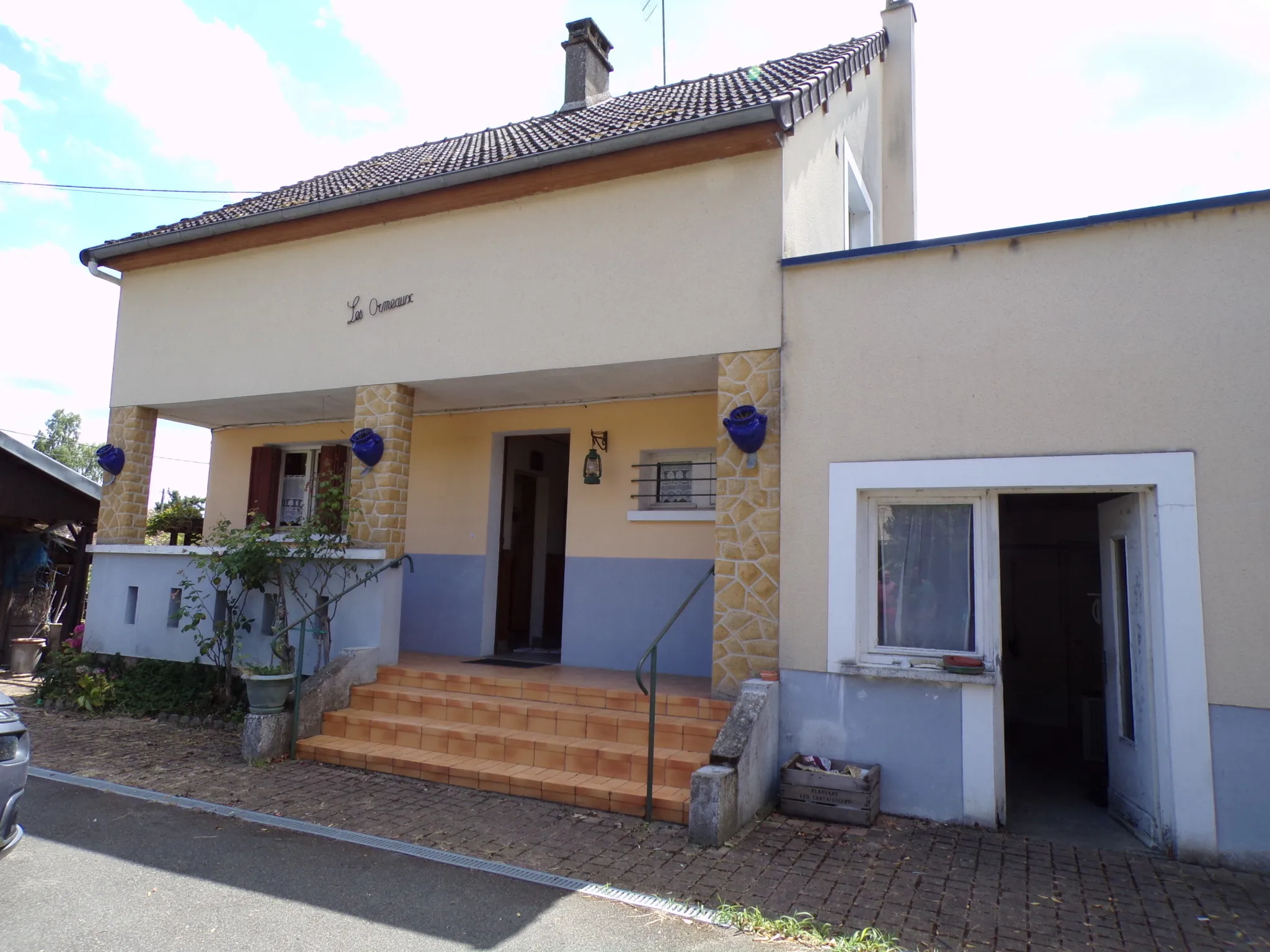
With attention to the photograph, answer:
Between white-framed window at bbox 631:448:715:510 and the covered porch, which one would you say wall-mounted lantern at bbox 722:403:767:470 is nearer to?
the covered porch

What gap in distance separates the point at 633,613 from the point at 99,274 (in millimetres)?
7778

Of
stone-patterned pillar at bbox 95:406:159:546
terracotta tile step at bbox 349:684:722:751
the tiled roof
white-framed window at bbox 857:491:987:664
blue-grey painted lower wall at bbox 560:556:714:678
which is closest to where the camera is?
white-framed window at bbox 857:491:987:664

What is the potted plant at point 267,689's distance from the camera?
276 inches

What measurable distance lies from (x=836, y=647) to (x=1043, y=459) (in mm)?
1963

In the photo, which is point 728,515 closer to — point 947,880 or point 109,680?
point 947,880

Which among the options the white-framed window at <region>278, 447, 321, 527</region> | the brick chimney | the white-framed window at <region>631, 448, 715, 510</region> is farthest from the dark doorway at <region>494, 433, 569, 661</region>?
the brick chimney

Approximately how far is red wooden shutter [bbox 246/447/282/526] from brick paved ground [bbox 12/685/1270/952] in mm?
4843

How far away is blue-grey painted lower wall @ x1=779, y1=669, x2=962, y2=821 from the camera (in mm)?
5773

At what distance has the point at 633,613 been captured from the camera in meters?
8.50

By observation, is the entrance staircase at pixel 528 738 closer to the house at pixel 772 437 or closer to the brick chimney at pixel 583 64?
the house at pixel 772 437

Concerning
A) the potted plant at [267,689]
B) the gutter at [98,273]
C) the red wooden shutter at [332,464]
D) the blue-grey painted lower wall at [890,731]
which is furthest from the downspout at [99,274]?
the blue-grey painted lower wall at [890,731]

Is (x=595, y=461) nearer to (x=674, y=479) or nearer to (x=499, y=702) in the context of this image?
(x=674, y=479)

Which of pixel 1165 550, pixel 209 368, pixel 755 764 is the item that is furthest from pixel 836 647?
pixel 209 368

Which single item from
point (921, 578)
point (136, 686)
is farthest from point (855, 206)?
point (136, 686)
